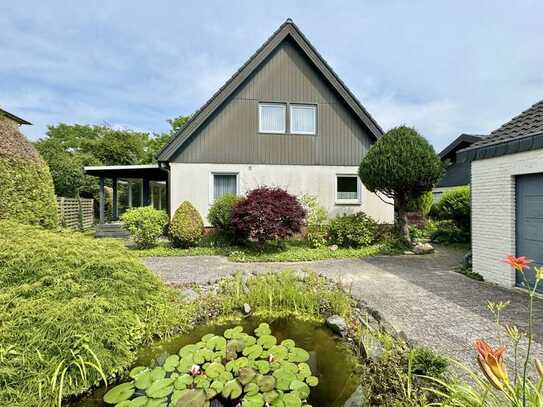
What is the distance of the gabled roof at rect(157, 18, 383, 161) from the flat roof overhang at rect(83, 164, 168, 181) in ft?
5.06

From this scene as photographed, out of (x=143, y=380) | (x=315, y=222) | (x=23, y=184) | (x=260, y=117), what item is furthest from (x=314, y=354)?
(x=260, y=117)

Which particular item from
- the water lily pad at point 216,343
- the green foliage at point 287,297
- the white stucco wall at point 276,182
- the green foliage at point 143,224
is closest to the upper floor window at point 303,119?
the white stucco wall at point 276,182

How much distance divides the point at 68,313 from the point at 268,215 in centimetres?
576

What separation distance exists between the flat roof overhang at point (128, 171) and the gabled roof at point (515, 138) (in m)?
9.47

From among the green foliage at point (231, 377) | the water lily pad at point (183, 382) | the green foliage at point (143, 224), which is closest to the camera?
the green foliage at point (231, 377)

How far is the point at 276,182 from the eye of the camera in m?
10.7

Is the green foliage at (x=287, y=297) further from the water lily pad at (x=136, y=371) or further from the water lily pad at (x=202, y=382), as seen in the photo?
the water lily pad at (x=202, y=382)

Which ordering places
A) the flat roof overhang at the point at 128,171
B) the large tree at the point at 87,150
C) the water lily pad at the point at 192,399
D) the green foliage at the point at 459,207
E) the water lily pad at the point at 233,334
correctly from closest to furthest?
the water lily pad at the point at 192,399 < the water lily pad at the point at 233,334 < the green foliage at the point at 459,207 < the flat roof overhang at the point at 128,171 < the large tree at the point at 87,150

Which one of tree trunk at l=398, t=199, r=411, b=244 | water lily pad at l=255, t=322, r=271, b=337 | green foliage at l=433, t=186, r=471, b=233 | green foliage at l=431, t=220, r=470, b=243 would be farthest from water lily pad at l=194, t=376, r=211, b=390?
green foliage at l=431, t=220, r=470, b=243

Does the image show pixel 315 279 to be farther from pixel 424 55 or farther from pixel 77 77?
pixel 77 77

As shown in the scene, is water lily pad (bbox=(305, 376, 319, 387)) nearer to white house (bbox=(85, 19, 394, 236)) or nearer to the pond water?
the pond water

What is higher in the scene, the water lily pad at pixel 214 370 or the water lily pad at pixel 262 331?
the water lily pad at pixel 214 370

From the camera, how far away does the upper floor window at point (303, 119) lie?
10.9 m

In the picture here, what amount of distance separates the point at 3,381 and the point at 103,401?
782 millimetres
